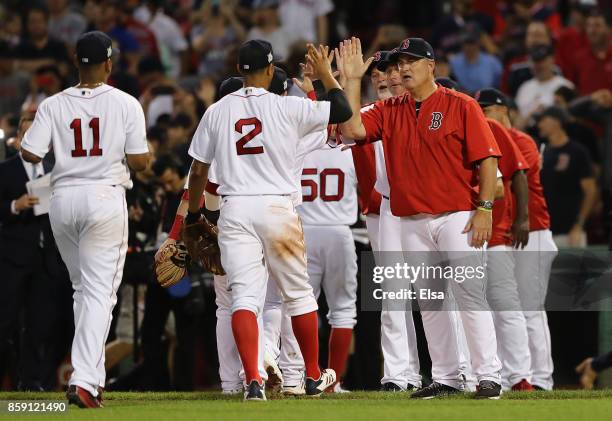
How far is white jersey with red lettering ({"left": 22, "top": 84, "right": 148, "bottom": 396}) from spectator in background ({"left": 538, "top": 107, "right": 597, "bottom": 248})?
19.6ft

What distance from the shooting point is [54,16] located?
1989cm

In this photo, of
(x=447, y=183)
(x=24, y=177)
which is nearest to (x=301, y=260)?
(x=447, y=183)

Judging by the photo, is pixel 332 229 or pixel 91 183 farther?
pixel 332 229

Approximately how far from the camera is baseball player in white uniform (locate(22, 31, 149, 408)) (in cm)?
905

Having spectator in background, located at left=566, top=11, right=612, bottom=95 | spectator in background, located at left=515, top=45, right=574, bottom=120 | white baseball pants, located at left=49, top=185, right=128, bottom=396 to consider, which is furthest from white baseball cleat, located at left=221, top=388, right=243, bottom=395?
spectator in background, located at left=566, top=11, right=612, bottom=95

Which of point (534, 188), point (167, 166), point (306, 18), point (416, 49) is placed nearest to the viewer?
point (416, 49)

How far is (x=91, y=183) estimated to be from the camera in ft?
30.0

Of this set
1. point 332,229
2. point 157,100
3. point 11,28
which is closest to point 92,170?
point 332,229

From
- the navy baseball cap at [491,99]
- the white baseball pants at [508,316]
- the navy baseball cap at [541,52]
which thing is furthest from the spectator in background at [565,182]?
the white baseball pants at [508,316]

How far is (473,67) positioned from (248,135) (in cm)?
865

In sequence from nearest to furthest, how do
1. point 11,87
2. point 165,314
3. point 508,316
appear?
point 508,316 < point 165,314 < point 11,87

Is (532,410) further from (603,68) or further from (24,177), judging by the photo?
(603,68)

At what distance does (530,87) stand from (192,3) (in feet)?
22.5

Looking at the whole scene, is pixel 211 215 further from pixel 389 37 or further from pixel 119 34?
pixel 119 34
